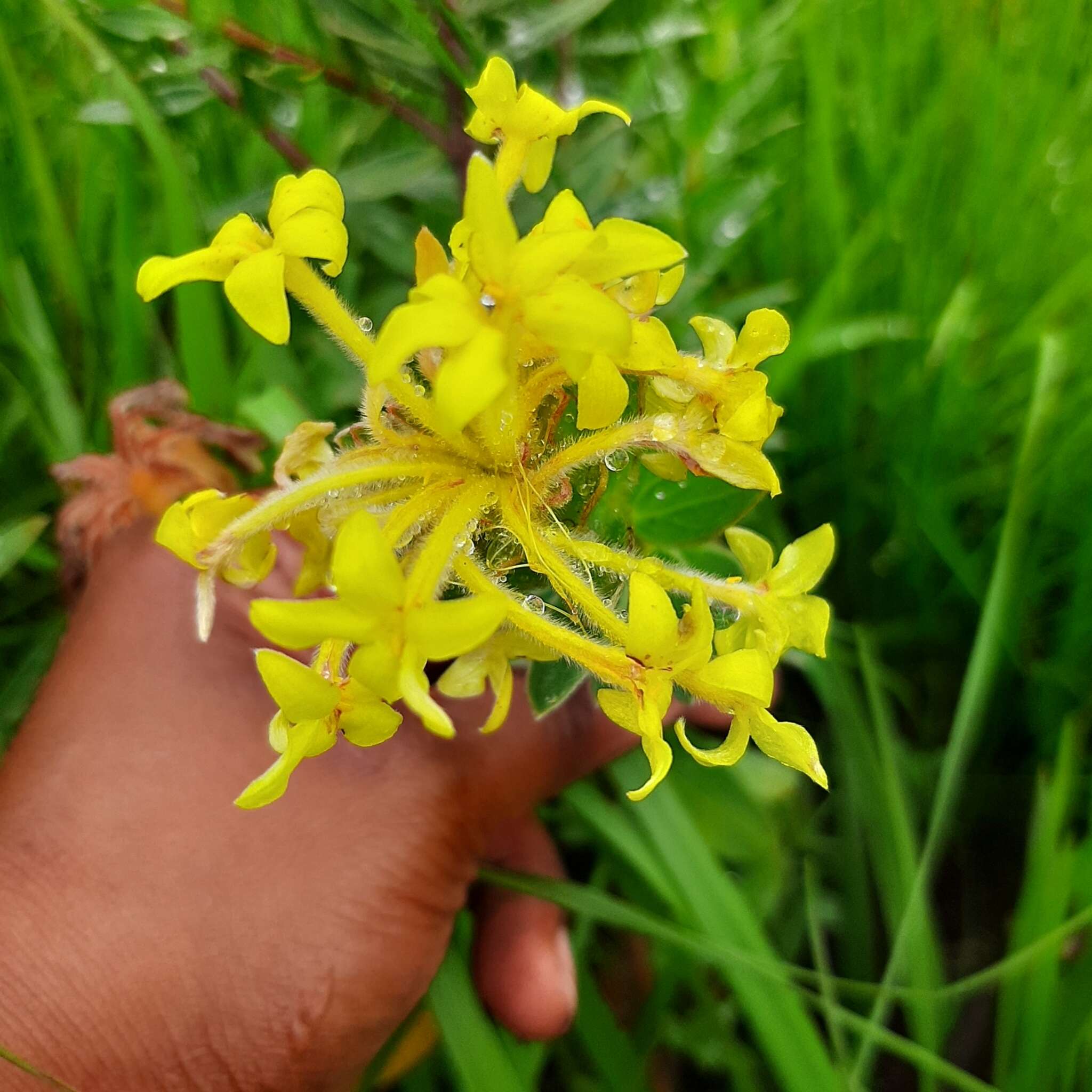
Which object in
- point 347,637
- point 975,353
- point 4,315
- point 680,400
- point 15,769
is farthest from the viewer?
point 975,353

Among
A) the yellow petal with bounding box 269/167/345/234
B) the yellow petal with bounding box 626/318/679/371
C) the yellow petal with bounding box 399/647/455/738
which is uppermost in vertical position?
the yellow petal with bounding box 269/167/345/234

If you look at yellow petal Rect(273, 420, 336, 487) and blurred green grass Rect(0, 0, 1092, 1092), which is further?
blurred green grass Rect(0, 0, 1092, 1092)

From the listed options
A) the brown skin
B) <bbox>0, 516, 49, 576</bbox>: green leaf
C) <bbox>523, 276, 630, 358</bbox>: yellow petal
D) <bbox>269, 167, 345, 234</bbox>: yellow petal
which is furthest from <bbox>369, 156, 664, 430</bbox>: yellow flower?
<bbox>0, 516, 49, 576</bbox>: green leaf

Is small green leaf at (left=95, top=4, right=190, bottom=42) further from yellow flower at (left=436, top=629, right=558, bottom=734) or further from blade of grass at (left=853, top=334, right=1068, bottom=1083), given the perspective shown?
blade of grass at (left=853, top=334, right=1068, bottom=1083)

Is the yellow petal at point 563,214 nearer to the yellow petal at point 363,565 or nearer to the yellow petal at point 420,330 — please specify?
the yellow petal at point 420,330

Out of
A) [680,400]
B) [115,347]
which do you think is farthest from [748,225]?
[115,347]

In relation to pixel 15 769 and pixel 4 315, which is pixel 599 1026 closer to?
pixel 15 769

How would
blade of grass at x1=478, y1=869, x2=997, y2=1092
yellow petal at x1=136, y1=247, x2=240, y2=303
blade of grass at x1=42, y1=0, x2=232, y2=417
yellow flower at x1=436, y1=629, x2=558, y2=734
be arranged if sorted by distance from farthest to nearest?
1. blade of grass at x1=42, y1=0, x2=232, y2=417
2. blade of grass at x1=478, y1=869, x2=997, y2=1092
3. yellow flower at x1=436, y1=629, x2=558, y2=734
4. yellow petal at x1=136, y1=247, x2=240, y2=303

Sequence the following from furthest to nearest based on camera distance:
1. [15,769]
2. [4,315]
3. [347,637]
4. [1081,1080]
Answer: [4,315]
[1081,1080]
[15,769]
[347,637]
